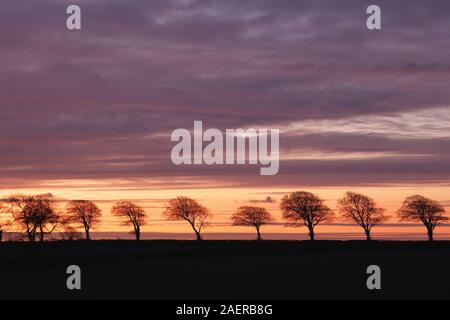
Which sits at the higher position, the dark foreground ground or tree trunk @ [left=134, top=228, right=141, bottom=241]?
tree trunk @ [left=134, top=228, right=141, bottom=241]

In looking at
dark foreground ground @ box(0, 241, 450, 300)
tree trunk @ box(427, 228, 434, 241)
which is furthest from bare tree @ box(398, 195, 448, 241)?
dark foreground ground @ box(0, 241, 450, 300)

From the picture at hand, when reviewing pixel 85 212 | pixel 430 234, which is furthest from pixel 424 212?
pixel 85 212

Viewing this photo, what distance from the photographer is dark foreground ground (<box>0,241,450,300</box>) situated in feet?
155

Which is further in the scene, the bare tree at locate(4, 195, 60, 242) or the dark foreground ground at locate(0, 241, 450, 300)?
the bare tree at locate(4, 195, 60, 242)

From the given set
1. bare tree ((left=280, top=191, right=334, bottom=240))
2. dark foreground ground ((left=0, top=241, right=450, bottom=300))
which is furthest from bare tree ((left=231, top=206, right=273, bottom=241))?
dark foreground ground ((left=0, top=241, right=450, bottom=300))

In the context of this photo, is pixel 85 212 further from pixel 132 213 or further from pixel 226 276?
pixel 226 276

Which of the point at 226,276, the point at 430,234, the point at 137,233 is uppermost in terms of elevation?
the point at 137,233

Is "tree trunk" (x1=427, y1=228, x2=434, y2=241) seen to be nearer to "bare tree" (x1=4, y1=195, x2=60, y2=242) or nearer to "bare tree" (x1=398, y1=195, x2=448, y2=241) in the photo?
"bare tree" (x1=398, y1=195, x2=448, y2=241)

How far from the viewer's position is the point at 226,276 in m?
58.2

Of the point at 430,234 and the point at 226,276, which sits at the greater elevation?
the point at 430,234

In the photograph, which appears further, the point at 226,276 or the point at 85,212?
the point at 85,212
